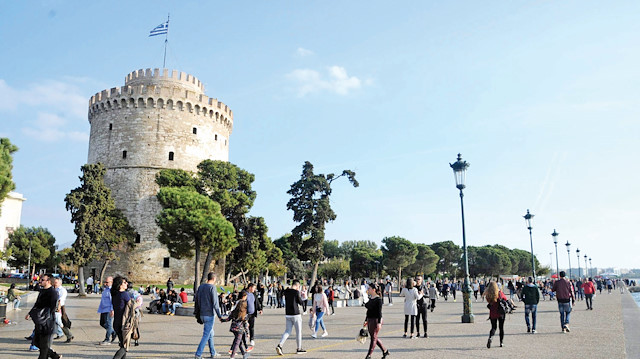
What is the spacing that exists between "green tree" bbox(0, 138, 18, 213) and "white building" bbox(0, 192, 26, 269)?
67.1m

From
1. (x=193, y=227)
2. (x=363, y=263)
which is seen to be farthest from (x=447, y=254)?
(x=193, y=227)

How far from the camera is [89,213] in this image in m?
37.0

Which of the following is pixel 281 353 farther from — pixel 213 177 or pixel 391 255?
pixel 391 255

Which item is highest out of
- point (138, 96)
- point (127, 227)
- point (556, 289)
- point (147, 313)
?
point (138, 96)

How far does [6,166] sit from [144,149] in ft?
65.7

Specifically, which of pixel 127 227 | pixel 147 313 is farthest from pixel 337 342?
pixel 127 227

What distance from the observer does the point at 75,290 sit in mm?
37562

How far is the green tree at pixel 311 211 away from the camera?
41000 mm

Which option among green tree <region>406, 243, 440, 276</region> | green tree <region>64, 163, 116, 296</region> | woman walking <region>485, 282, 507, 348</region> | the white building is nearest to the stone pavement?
woman walking <region>485, 282, 507, 348</region>

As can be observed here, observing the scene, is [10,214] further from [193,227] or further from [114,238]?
[193,227]

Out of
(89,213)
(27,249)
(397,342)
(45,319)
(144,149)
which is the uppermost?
(144,149)

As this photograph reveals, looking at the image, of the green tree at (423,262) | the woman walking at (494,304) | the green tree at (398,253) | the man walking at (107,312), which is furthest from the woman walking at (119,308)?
the green tree at (423,262)

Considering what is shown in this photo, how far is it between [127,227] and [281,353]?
1465 inches

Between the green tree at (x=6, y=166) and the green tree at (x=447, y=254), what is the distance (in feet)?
288
